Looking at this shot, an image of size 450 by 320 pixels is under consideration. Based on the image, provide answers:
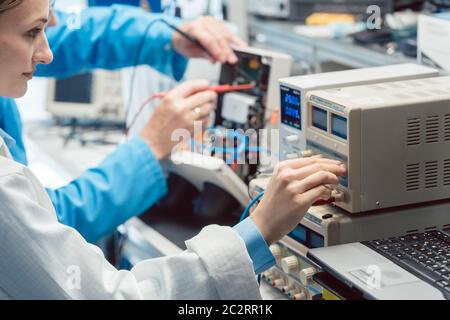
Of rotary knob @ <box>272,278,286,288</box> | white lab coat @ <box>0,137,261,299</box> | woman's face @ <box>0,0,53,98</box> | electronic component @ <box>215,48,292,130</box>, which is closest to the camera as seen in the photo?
white lab coat @ <box>0,137,261,299</box>

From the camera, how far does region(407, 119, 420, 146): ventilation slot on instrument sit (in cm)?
139

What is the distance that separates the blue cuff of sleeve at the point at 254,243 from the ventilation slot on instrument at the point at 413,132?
1.13ft

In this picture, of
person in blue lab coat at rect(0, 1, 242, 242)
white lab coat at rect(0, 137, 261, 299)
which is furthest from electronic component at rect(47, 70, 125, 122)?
white lab coat at rect(0, 137, 261, 299)

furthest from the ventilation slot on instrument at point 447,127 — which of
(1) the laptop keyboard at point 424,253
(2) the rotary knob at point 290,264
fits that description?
(2) the rotary knob at point 290,264

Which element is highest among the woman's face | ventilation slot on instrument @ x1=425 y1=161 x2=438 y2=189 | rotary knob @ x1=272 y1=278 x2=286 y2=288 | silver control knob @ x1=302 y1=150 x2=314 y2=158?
the woman's face

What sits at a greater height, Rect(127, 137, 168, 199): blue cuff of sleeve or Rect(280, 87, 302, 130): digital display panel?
Rect(280, 87, 302, 130): digital display panel

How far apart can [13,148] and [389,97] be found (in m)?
0.94

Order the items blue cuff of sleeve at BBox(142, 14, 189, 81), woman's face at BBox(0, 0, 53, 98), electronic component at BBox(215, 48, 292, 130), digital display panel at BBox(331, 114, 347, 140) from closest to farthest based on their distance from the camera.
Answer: woman's face at BBox(0, 0, 53, 98)
digital display panel at BBox(331, 114, 347, 140)
electronic component at BBox(215, 48, 292, 130)
blue cuff of sleeve at BBox(142, 14, 189, 81)

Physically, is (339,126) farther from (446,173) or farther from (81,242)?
(81,242)

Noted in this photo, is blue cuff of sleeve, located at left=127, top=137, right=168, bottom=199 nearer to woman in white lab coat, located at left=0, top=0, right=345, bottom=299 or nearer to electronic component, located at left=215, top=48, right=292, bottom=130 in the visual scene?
electronic component, located at left=215, top=48, right=292, bottom=130

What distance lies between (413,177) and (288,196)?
29 cm

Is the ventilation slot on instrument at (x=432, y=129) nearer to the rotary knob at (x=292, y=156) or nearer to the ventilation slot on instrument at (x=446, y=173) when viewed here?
the ventilation slot on instrument at (x=446, y=173)
